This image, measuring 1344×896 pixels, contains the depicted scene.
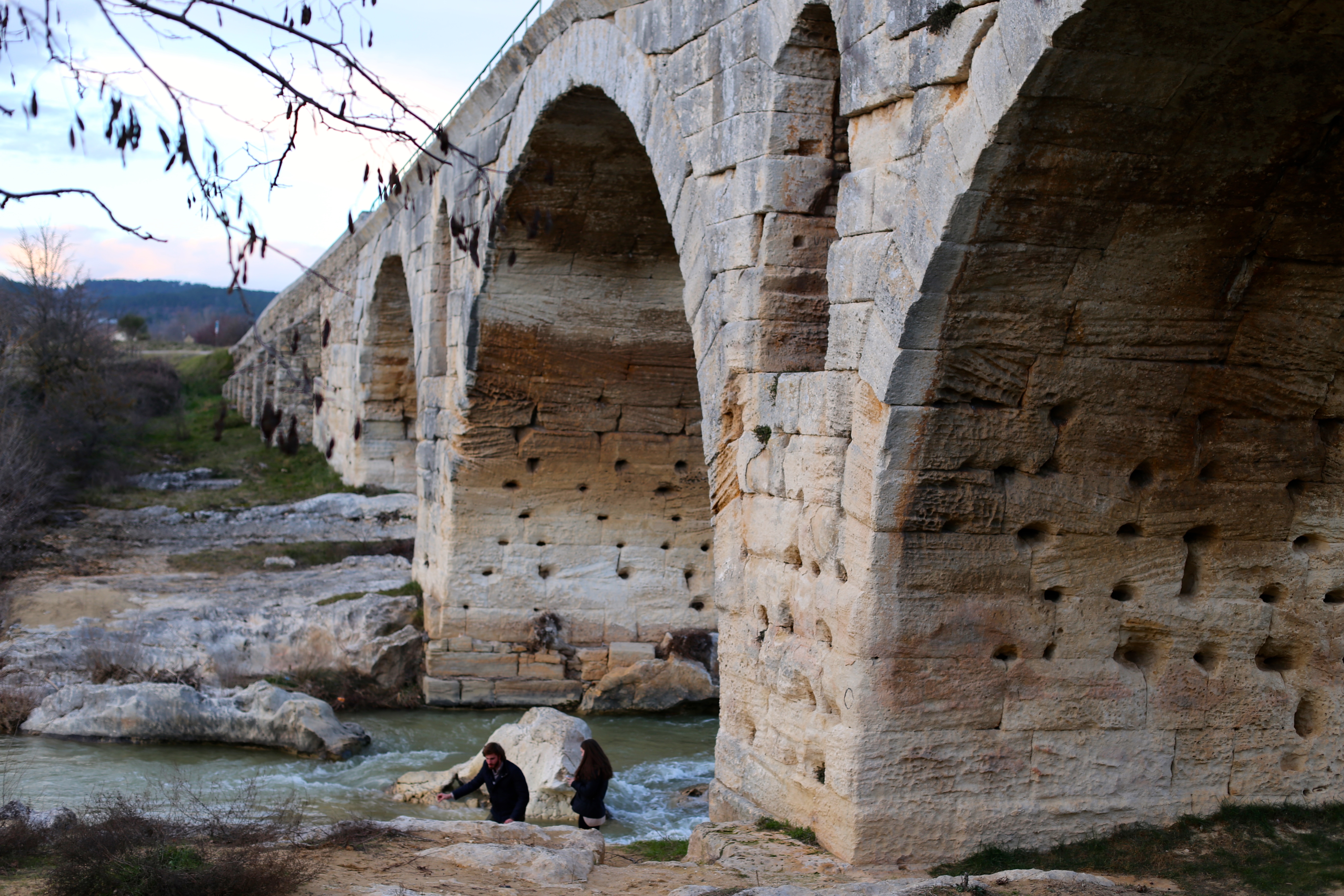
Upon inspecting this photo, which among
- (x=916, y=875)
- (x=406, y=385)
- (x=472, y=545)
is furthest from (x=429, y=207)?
(x=916, y=875)

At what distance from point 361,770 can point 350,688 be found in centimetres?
173

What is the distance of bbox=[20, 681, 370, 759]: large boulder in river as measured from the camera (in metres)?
8.29

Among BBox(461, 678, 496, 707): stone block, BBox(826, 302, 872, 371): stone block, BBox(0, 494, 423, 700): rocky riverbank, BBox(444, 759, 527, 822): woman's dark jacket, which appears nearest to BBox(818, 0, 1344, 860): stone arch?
BBox(826, 302, 872, 371): stone block

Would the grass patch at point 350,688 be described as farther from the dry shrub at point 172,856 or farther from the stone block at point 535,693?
the dry shrub at point 172,856

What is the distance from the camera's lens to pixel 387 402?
1669 cm

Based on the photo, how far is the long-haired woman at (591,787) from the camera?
22.6 feet

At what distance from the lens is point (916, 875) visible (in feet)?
14.6

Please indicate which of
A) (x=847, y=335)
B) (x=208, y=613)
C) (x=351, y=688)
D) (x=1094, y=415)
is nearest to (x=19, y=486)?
(x=208, y=613)

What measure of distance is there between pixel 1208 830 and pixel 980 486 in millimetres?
1733

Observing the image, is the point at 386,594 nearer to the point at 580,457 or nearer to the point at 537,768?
the point at 580,457

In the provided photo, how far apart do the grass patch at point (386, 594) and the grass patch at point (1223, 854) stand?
285 inches

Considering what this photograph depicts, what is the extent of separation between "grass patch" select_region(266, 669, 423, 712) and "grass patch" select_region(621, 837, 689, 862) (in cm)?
422

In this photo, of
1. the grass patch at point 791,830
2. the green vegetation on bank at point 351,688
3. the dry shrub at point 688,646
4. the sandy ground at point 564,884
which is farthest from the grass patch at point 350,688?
the grass patch at point 791,830

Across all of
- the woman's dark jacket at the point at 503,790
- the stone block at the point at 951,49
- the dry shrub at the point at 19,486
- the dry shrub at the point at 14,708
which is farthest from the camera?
the dry shrub at the point at 19,486
